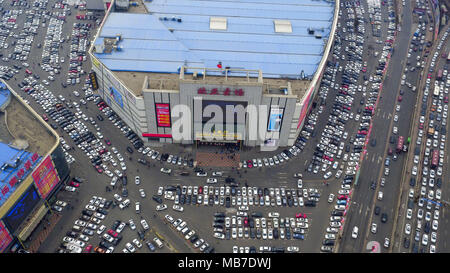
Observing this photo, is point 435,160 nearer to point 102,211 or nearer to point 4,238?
point 102,211

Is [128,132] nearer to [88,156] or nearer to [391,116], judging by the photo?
[88,156]

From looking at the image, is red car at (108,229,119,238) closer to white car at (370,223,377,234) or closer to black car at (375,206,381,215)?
white car at (370,223,377,234)

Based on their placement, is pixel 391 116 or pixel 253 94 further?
pixel 391 116

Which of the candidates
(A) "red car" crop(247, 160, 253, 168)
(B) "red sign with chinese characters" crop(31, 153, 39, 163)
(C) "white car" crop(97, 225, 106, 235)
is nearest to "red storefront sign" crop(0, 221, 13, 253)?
(B) "red sign with chinese characters" crop(31, 153, 39, 163)

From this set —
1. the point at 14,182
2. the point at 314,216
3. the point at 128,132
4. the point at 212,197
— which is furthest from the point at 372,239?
the point at 14,182

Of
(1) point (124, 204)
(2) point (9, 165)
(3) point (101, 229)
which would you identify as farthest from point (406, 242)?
(2) point (9, 165)

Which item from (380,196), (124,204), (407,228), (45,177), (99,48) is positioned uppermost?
(99,48)

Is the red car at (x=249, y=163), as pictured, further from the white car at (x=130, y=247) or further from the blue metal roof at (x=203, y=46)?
the white car at (x=130, y=247)
